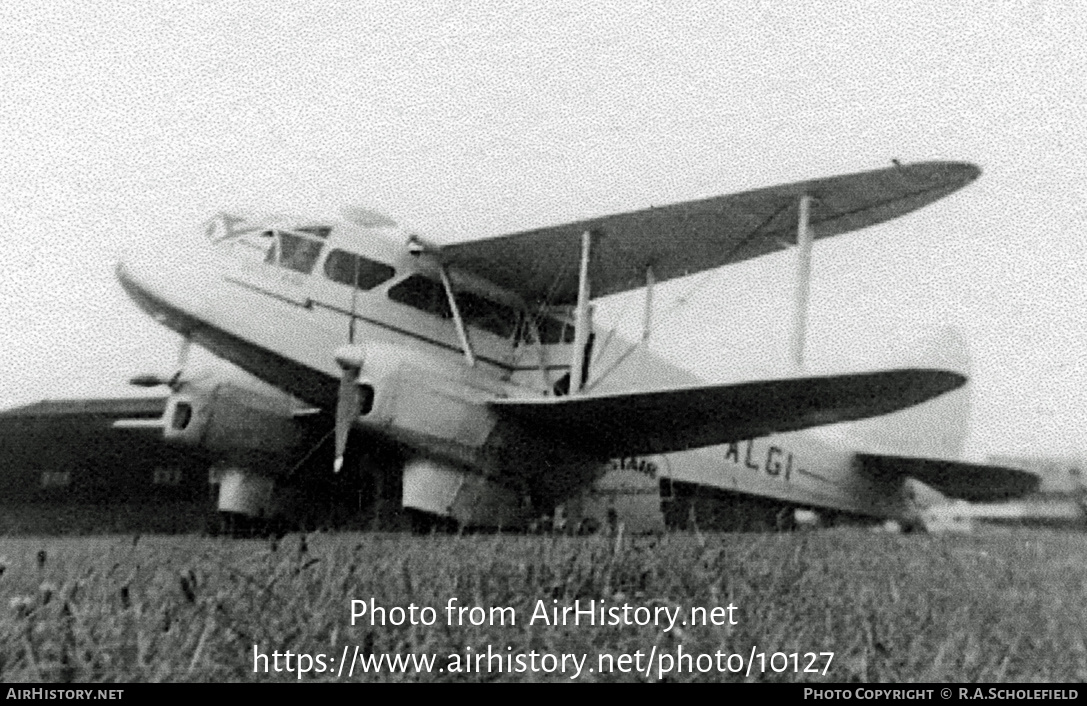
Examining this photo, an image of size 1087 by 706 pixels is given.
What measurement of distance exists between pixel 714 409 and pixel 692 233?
2338mm

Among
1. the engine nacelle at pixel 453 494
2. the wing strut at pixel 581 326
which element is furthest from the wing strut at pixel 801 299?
the engine nacelle at pixel 453 494

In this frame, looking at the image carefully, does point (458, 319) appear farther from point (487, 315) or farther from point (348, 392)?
point (348, 392)

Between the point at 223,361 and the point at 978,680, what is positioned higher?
the point at 223,361

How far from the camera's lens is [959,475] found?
14.5m

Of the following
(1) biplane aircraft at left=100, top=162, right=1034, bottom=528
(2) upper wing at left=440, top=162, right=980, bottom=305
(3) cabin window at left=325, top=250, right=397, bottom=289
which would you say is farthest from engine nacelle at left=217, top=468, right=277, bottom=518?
(2) upper wing at left=440, top=162, right=980, bottom=305

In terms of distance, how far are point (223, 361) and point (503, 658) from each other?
9.99 meters

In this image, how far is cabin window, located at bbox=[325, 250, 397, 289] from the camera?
1104 cm

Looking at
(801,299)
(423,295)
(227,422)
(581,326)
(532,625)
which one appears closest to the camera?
(532,625)

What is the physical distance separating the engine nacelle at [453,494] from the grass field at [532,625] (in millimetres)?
5473

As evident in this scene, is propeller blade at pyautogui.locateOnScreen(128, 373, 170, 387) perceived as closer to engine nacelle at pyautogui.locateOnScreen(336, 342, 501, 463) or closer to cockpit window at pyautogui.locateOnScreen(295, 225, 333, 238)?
cockpit window at pyautogui.locateOnScreen(295, 225, 333, 238)

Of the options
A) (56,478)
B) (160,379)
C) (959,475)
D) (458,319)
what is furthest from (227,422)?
(56,478)

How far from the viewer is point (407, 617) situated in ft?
8.76

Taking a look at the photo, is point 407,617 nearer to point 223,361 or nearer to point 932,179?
point 932,179

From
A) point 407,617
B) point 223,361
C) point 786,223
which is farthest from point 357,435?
point 407,617
